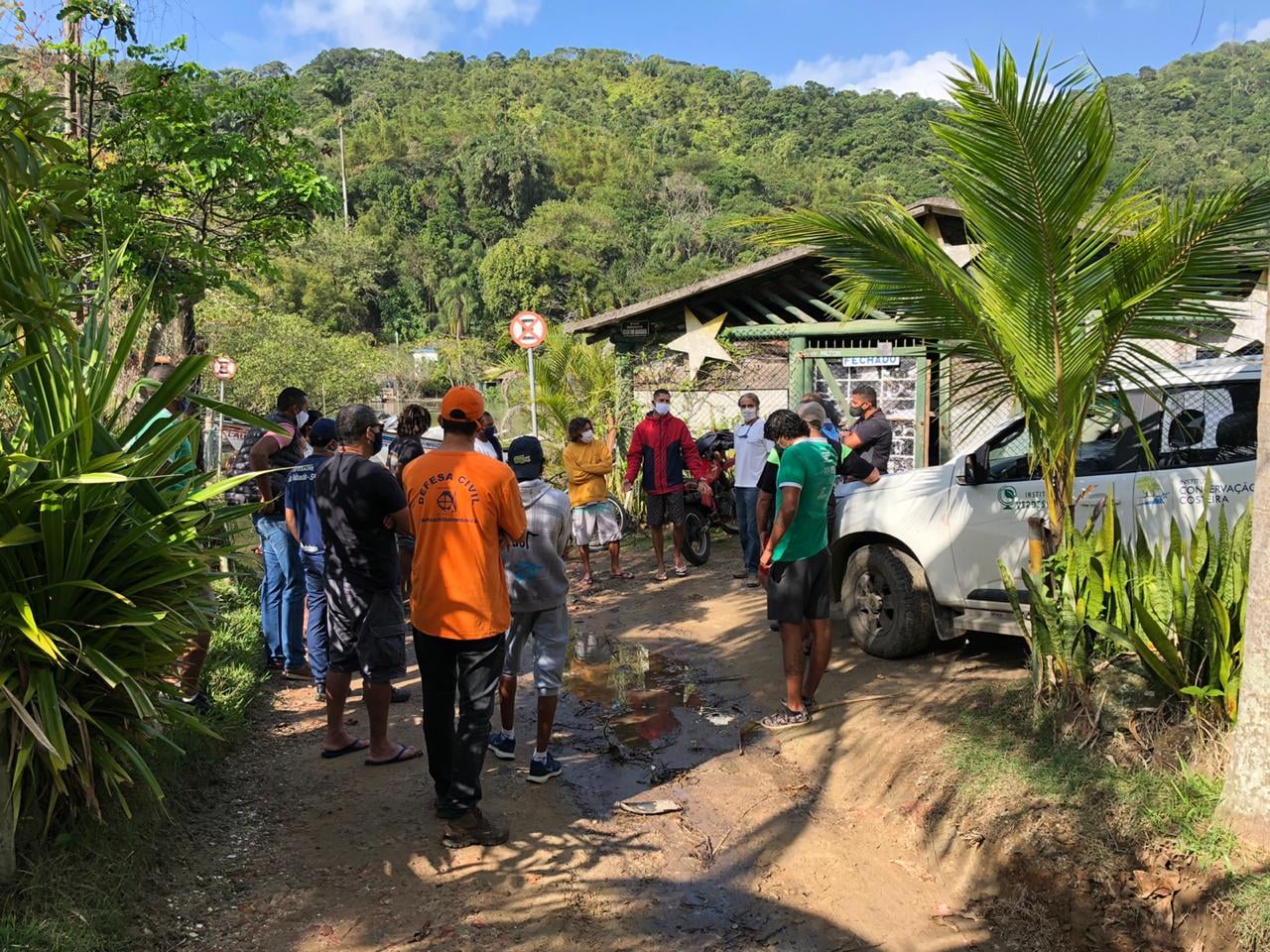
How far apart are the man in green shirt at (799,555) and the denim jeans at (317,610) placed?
2.70m

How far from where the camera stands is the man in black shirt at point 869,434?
786cm

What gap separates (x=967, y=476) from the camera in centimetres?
599

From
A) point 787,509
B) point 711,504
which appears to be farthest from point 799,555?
point 711,504

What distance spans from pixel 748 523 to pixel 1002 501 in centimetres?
344

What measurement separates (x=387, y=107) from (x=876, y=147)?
5255cm

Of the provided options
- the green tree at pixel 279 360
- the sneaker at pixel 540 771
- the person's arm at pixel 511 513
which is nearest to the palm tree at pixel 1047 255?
the person's arm at pixel 511 513

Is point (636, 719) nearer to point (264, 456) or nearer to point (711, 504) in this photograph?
point (264, 456)

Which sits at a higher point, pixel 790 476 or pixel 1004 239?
pixel 1004 239

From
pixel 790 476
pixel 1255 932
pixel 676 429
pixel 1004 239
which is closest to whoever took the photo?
pixel 1255 932

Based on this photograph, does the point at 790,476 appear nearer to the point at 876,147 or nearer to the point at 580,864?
the point at 580,864

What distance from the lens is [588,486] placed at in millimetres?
9562

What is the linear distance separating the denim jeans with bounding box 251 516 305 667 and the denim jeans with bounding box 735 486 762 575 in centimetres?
405

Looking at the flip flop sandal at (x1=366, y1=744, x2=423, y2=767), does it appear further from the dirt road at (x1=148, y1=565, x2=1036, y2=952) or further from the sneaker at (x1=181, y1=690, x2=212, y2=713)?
the sneaker at (x1=181, y1=690, x2=212, y2=713)

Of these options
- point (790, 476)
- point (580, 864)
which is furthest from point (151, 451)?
point (790, 476)
